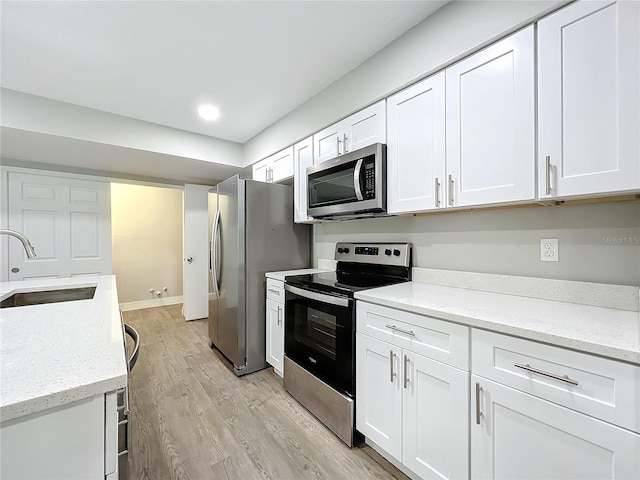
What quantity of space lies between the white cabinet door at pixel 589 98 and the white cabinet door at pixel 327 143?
1259mm

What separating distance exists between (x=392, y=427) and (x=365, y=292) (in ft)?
2.25

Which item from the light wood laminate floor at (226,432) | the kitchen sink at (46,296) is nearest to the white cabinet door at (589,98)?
the light wood laminate floor at (226,432)

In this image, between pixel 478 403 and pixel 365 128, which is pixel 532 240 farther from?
pixel 365 128

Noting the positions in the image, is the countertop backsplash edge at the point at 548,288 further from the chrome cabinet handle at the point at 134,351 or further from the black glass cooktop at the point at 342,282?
the chrome cabinet handle at the point at 134,351

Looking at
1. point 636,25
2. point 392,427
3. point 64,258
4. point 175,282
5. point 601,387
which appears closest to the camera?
point 601,387

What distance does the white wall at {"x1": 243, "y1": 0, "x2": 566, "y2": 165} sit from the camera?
126cm

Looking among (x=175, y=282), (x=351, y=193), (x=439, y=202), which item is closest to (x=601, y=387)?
(x=439, y=202)

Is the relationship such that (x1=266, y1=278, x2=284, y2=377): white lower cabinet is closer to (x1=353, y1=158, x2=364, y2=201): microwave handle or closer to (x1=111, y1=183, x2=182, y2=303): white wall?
(x1=353, y1=158, x2=364, y2=201): microwave handle

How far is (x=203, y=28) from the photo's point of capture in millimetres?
1636

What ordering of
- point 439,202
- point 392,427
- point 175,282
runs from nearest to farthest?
point 392,427 → point 439,202 → point 175,282

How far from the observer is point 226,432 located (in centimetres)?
177

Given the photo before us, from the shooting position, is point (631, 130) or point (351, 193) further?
point (351, 193)

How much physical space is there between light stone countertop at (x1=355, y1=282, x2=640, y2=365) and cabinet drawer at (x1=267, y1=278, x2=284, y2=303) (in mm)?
915

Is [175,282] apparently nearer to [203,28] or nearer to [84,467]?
[203,28]
